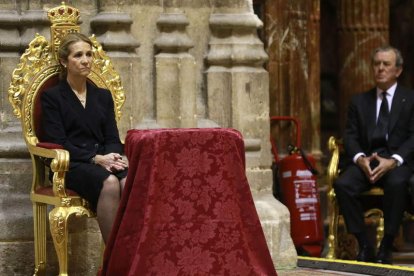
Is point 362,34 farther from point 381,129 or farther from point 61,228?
point 61,228

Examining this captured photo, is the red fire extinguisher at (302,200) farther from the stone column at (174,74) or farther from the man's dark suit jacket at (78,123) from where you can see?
the man's dark suit jacket at (78,123)

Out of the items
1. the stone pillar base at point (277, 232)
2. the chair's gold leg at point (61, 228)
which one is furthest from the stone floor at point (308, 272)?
the chair's gold leg at point (61, 228)

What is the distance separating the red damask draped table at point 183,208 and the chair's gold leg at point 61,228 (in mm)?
465

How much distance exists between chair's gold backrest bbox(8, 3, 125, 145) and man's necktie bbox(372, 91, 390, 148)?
192 cm

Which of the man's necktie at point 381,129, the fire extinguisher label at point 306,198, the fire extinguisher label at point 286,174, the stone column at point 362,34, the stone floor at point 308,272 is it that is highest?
the stone column at point 362,34

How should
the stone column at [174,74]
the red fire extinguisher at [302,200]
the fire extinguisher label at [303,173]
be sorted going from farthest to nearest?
1. the fire extinguisher label at [303,173]
2. the red fire extinguisher at [302,200]
3. the stone column at [174,74]

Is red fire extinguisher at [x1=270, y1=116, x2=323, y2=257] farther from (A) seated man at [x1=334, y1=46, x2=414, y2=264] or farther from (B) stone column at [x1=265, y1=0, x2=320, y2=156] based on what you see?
(B) stone column at [x1=265, y1=0, x2=320, y2=156]

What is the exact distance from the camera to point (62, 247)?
9.79 metres

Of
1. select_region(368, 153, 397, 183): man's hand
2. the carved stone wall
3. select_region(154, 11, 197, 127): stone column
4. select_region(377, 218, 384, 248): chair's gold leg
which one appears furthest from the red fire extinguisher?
select_region(154, 11, 197, 127): stone column

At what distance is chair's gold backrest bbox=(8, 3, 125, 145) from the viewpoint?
33.1 ft

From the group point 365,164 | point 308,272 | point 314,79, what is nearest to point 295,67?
point 314,79

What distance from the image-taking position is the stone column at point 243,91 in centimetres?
1112

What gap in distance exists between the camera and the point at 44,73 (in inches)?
402

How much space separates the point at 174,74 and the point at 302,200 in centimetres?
153
